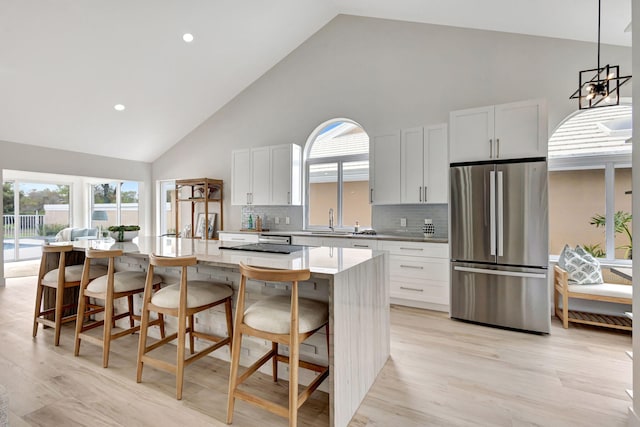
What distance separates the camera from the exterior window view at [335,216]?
1.90 meters

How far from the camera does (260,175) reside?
5.21m

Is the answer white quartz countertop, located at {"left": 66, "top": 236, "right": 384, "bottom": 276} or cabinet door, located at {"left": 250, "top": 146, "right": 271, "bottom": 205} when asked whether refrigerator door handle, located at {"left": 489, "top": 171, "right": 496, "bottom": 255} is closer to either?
white quartz countertop, located at {"left": 66, "top": 236, "right": 384, "bottom": 276}

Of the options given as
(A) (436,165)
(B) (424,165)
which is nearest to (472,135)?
(A) (436,165)

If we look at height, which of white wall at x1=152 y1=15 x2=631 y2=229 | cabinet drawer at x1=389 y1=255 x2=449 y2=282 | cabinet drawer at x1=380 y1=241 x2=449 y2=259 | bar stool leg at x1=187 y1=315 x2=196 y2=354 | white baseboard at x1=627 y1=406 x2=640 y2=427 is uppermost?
white wall at x1=152 y1=15 x2=631 y2=229

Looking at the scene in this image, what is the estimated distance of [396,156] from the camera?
410 cm

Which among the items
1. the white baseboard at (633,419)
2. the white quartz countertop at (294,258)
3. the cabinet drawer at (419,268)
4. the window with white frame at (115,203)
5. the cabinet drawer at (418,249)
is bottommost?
the white baseboard at (633,419)

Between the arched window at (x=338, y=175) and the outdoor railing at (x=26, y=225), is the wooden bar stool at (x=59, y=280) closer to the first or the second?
the arched window at (x=338, y=175)

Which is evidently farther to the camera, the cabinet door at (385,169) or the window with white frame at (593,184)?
the cabinet door at (385,169)

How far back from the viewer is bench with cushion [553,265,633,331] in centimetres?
298

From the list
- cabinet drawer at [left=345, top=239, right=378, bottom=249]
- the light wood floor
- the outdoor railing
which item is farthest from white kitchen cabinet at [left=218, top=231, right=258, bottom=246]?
the outdoor railing

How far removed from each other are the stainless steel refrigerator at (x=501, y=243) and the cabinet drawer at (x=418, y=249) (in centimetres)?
14

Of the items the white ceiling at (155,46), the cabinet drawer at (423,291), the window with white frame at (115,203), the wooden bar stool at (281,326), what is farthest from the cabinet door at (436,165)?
the window with white frame at (115,203)

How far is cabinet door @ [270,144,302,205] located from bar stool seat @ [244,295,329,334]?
321cm

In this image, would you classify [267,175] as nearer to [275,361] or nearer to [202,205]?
[202,205]
